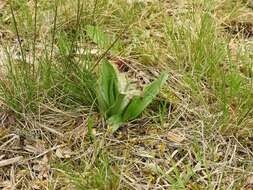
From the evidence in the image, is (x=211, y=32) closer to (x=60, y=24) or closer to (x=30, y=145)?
(x=60, y=24)

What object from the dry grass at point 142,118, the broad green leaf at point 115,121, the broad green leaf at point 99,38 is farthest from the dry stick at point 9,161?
the broad green leaf at point 99,38

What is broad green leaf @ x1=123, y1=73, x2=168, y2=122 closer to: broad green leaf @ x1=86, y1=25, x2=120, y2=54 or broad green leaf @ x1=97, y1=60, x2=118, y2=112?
broad green leaf @ x1=97, y1=60, x2=118, y2=112

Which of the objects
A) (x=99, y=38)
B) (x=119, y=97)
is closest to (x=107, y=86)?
(x=119, y=97)

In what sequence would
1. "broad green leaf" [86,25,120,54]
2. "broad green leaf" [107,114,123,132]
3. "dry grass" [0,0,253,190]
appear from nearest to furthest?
"dry grass" [0,0,253,190]
"broad green leaf" [107,114,123,132]
"broad green leaf" [86,25,120,54]

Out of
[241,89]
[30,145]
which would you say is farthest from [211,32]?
[30,145]

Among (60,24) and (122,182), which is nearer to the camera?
(122,182)

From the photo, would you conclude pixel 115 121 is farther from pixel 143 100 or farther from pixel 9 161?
pixel 9 161

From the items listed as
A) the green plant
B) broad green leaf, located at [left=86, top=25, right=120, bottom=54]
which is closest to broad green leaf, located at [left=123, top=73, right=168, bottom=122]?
the green plant
